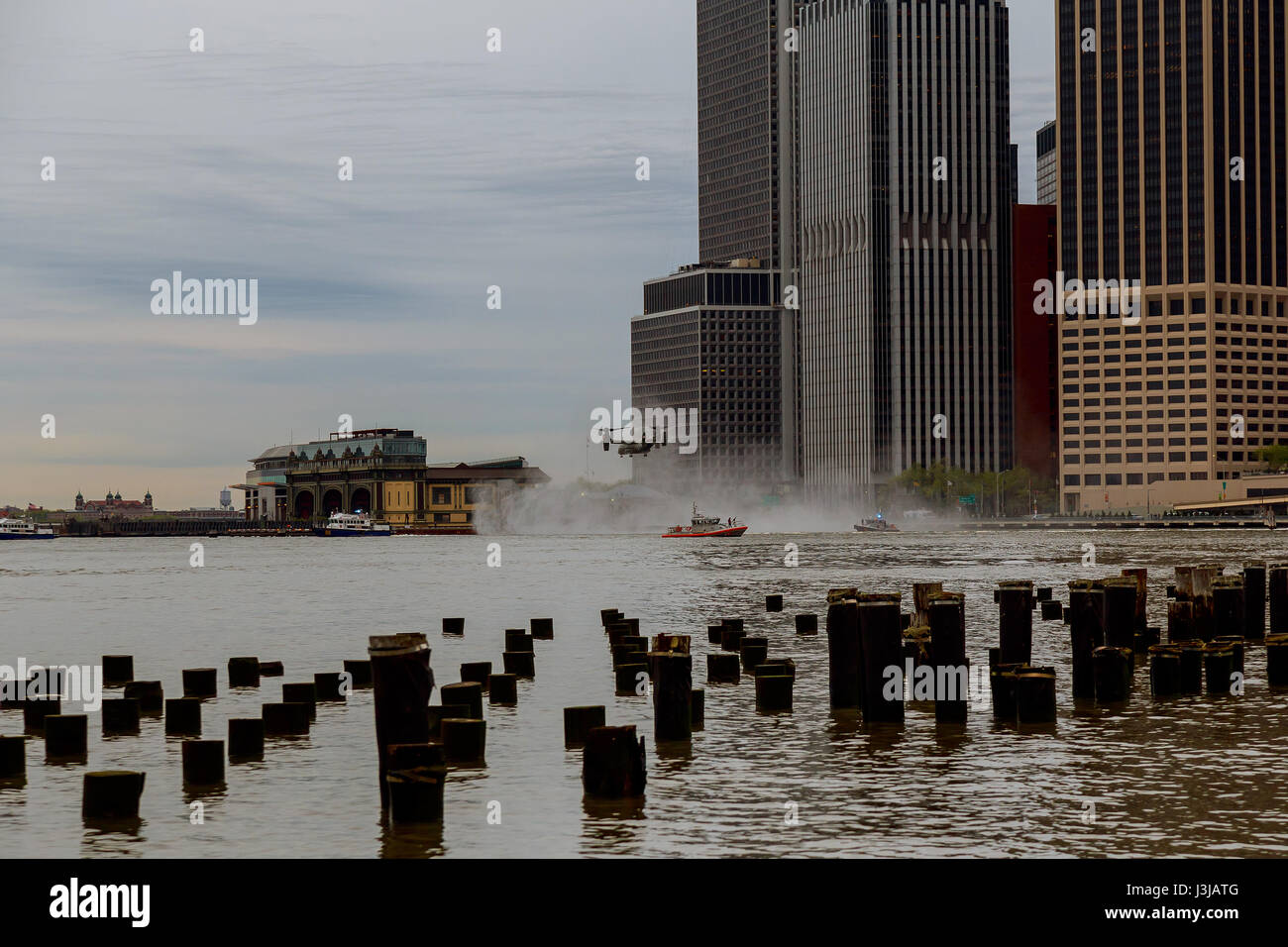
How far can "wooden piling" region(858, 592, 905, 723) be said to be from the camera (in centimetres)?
2928

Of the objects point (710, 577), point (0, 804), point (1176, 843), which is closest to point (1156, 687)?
point (1176, 843)

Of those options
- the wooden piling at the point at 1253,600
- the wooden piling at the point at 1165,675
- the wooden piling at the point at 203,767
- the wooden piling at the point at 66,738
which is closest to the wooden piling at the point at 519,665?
the wooden piling at the point at 66,738

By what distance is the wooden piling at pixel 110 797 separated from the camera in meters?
22.3

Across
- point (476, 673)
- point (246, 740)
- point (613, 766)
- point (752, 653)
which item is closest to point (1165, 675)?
point (752, 653)

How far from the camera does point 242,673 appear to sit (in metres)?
39.2

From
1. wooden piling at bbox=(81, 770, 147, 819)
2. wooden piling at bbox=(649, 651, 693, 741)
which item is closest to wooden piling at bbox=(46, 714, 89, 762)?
wooden piling at bbox=(81, 770, 147, 819)

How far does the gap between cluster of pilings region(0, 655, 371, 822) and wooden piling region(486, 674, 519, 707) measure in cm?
364

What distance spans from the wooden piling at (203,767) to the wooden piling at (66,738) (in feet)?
11.6

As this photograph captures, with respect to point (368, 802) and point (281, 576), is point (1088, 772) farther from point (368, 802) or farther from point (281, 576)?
point (281, 576)

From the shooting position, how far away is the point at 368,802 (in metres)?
23.6

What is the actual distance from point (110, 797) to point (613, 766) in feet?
23.1

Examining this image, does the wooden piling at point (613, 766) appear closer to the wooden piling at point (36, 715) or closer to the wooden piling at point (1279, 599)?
the wooden piling at point (36, 715)

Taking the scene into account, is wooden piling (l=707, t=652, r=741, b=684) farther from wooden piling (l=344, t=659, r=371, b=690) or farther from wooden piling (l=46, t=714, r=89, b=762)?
wooden piling (l=46, t=714, r=89, b=762)
